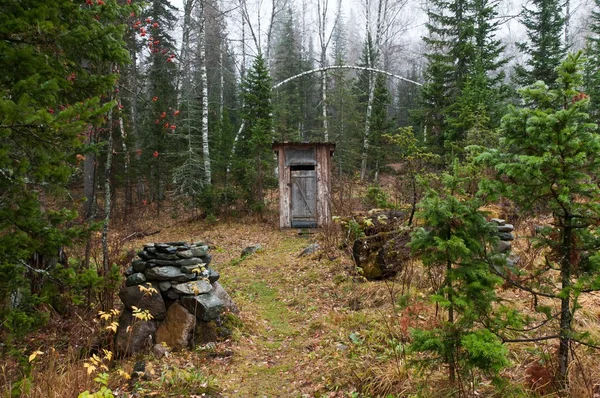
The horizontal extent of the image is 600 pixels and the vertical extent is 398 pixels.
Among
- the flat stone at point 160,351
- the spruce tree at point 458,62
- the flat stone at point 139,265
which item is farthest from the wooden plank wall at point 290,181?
the flat stone at point 160,351

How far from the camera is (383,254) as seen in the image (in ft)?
22.9

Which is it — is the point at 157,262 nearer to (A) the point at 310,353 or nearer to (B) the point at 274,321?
(B) the point at 274,321

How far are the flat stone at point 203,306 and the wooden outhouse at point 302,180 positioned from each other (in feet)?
27.6

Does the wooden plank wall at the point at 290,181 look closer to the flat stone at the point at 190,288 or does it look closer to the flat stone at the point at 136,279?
the flat stone at the point at 190,288

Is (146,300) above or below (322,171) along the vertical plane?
below

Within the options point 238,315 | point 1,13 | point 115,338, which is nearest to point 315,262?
point 238,315

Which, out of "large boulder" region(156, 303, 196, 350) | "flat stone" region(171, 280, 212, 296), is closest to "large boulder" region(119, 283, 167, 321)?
"large boulder" region(156, 303, 196, 350)

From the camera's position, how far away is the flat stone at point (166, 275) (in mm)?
5504

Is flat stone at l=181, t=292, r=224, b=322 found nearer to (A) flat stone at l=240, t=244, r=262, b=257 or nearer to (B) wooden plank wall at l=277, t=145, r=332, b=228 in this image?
(A) flat stone at l=240, t=244, r=262, b=257

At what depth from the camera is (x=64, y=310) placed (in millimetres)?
5613

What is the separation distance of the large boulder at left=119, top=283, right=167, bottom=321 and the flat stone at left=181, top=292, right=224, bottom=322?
0.33 metres

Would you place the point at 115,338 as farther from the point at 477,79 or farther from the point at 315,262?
the point at 477,79

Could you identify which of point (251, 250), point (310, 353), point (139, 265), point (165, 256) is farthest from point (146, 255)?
point (251, 250)

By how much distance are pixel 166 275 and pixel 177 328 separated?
0.78 metres
